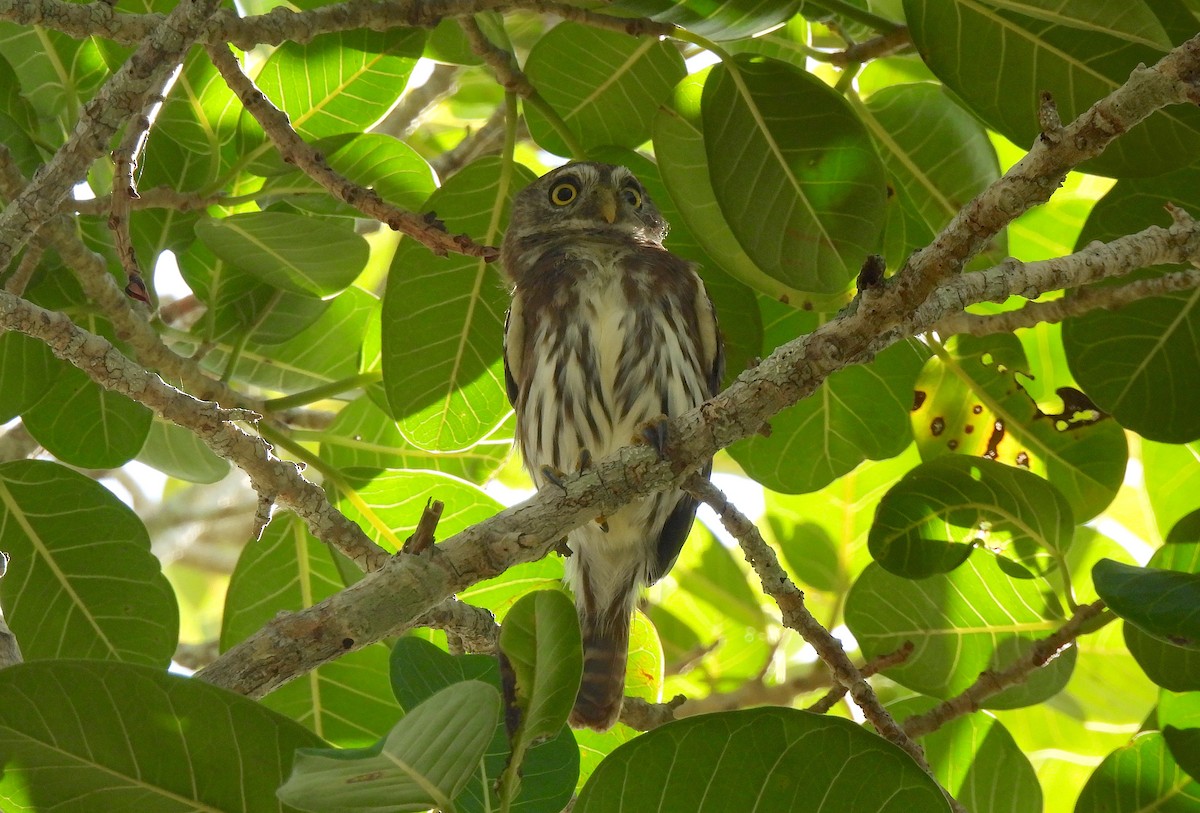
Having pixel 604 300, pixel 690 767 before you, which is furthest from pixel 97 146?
pixel 604 300

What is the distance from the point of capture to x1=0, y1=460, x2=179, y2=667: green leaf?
111 inches

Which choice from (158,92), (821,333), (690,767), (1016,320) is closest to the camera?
(690,767)

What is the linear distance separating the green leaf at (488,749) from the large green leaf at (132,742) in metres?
0.19

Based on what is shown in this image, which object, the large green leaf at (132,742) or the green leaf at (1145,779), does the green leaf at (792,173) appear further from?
the large green leaf at (132,742)

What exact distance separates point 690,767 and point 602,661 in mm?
1520

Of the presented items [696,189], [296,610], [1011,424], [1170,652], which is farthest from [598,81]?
[1170,652]

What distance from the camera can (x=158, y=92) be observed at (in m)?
2.34

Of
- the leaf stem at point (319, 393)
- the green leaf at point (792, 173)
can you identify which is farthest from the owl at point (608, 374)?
the green leaf at point (792, 173)

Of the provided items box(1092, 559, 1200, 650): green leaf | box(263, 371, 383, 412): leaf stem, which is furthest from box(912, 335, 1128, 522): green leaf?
box(263, 371, 383, 412): leaf stem

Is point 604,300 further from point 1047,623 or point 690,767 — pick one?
point 690,767

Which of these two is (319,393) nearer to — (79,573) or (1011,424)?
(79,573)

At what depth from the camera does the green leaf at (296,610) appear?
3.19m

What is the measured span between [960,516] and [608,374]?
1.25 metres

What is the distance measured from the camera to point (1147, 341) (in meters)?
2.80
